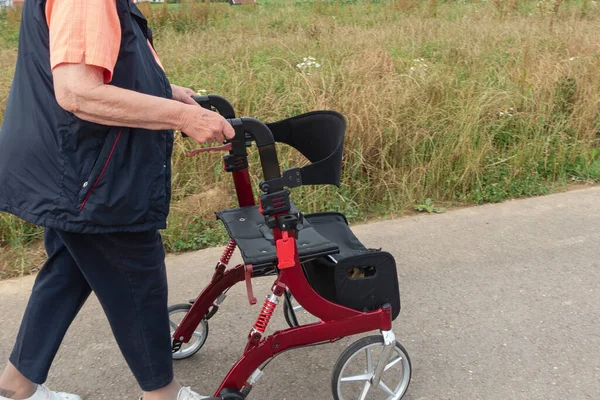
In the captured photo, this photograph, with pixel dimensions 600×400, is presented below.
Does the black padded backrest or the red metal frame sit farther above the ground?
the black padded backrest

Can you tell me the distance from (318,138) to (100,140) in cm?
91

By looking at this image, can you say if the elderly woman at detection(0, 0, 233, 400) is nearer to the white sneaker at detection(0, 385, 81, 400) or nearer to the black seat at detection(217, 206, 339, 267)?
the black seat at detection(217, 206, 339, 267)

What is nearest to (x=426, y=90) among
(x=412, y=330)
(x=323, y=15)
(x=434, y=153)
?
(x=434, y=153)

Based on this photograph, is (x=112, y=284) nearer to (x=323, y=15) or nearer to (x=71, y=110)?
(x=71, y=110)

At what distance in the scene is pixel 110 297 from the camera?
6.75 ft

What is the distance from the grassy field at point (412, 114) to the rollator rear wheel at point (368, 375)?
1715 millimetres

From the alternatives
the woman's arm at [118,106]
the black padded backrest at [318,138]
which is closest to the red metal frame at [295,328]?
the black padded backrest at [318,138]

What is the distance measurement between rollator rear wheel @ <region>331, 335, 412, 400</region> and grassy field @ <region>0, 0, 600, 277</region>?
172 centimetres

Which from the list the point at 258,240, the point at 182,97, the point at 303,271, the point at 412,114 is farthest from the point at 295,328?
the point at 412,114

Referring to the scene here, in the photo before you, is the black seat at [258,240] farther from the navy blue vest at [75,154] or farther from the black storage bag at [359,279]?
the navy blue vest at [75,154]

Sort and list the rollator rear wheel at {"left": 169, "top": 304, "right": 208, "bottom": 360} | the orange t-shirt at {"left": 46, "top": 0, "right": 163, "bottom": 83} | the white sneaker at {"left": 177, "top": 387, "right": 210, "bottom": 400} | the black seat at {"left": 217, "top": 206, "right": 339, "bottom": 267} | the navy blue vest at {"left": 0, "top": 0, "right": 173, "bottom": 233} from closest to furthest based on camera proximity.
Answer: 1. the orange t-shirt at {"left": 46, "top": 0, "right": 163, "bottom": 83}
2. the navy blue vest at {"left": 0, "top": 0, "right": 173, "bottom": 233}
3. the black seat at {"left": 217, "top": 206, "right": 339, "bottom": 267}
4. the white sneaker at {"left": 177, "top": 387, "right": 210, "bottom": 400}
5. the rollator rear wheel at {"left": 169, "top": 304, "right": 208, "bottom": 360}

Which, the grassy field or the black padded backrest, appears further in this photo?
the grassy field

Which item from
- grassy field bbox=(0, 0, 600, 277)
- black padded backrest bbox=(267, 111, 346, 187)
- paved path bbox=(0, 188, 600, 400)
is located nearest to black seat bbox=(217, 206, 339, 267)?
black padded backrest bbox=(267, 111, 346, 187)

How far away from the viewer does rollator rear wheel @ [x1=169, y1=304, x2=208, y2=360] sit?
9.21ft
